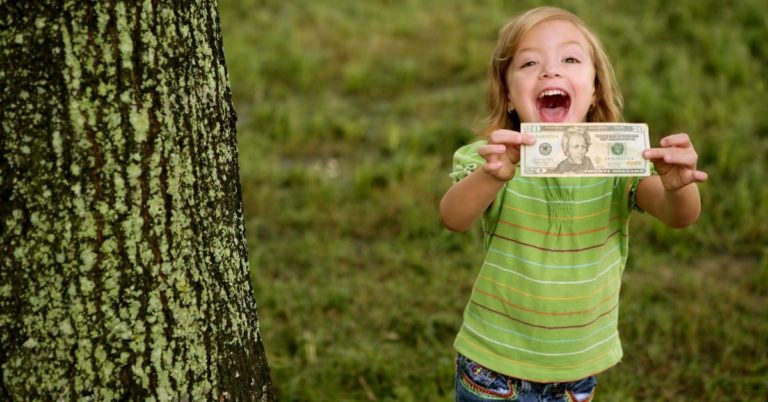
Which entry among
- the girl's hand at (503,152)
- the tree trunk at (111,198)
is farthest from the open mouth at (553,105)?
the tree trunk at (111,198)

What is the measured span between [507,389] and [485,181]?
0.56 metres

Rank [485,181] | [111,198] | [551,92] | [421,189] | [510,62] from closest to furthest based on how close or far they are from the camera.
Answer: [111,198]
[485,181]
[551,92]
[510,62]
[421,189]

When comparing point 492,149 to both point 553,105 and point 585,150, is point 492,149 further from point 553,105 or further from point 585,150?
point 553,105

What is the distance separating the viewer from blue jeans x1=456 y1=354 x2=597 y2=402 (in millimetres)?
2182

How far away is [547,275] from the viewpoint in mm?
2141

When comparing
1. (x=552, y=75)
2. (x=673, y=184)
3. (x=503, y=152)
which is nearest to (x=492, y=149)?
(x=503, y=152)

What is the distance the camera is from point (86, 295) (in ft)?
5.70

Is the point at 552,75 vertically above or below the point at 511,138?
above

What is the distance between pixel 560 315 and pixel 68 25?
134cm

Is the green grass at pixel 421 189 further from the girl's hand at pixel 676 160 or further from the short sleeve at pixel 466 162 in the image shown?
the girl's hand at pixel 676 160

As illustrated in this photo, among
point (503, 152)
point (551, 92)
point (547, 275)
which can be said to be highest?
point (551, 92)

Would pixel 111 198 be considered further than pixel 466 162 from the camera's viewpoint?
No

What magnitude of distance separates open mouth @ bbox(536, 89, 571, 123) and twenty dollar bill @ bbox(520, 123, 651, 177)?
20cm

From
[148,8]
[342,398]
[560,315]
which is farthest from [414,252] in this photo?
[148,8]
